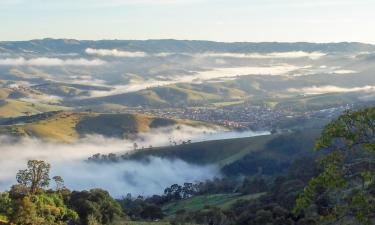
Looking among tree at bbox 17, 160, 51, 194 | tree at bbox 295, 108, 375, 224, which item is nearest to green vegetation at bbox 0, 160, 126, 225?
tree at bbox 17, 160, 51, 194

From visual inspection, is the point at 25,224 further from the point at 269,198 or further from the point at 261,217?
the point at 269,198

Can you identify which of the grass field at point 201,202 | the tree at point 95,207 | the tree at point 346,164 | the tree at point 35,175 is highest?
the tree at point 346,164

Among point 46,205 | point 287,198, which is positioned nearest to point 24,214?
point 46,205

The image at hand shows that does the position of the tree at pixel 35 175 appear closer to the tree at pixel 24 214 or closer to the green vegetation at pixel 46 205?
the green vegetation at pixel 46 205

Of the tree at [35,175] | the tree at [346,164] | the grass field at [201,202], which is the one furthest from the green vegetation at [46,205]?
the grass field at [201,202]

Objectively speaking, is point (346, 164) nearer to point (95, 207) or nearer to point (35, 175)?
point (35, 175)

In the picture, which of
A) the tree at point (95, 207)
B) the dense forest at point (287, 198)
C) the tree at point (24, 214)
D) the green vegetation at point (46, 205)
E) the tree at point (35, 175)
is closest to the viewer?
the dense forest at point (287, 198)

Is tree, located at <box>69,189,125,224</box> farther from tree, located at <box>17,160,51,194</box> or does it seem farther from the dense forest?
tree, located at <box>17,160,51,194</box>
